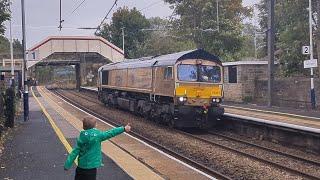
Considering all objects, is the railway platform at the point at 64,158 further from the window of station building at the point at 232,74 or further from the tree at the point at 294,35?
the window of station building at the point at 232,74

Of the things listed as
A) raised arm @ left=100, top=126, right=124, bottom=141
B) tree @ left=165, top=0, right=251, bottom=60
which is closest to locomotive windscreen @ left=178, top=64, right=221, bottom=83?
raised arm @ left=100, top=126, right=124, bottom=141

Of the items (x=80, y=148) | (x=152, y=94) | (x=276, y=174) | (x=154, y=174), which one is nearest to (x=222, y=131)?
(x=152, y=94)

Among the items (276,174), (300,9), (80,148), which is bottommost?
(276,174)

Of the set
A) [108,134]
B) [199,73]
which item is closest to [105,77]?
[199,73]

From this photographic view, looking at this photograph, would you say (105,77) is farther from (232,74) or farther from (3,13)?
(3,13)

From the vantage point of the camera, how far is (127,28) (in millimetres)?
85312

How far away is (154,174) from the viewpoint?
11.8 m

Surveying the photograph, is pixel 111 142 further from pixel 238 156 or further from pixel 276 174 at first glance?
pixel 276 174

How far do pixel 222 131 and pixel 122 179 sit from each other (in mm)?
12949

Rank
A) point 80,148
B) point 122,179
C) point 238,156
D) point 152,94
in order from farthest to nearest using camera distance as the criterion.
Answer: point 152,94 → point 238,156 → point 122,179 → point 80,148

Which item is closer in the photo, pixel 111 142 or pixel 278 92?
pixel 111 142

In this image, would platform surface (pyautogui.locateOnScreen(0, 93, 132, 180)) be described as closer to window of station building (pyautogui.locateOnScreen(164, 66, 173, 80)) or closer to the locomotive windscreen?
window of station building (pyautogui.locateOnScreen(164, 66, 173, 80))

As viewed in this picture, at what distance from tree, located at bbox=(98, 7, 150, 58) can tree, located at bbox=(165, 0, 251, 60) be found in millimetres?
27449

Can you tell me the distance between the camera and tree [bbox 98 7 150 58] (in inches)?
3305
